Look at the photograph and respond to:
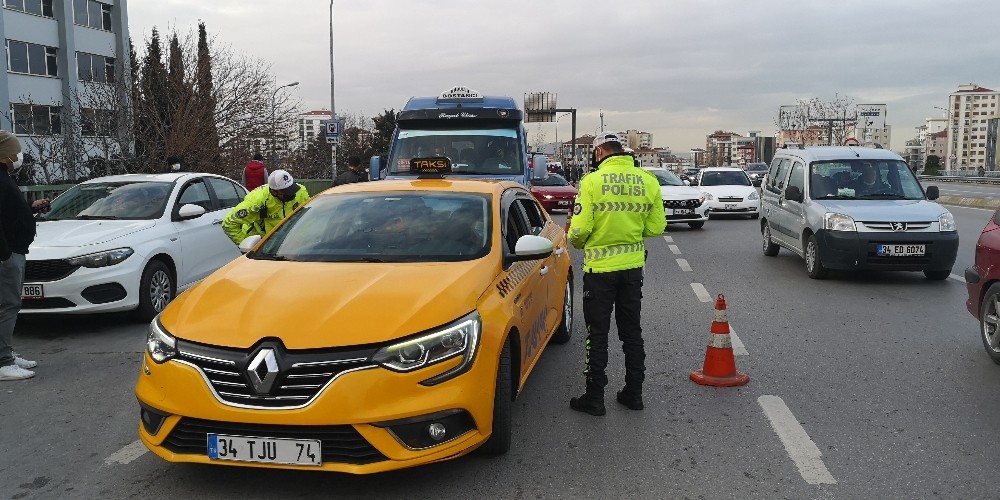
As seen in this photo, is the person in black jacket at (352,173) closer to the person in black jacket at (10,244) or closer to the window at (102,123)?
the person in black jacket at (10,244)

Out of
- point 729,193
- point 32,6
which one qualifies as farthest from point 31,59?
point 729,193

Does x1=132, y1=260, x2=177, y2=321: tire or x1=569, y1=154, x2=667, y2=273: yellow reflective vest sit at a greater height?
x1=569, y1=154, x2=667, y2=273: yellow reflective vest

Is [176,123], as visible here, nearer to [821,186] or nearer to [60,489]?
[821,186]

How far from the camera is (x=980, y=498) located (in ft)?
12.7

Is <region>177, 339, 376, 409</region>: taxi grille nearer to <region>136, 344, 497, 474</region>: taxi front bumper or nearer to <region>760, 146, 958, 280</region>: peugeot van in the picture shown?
<region>136, 344, 497, 474</region>: taxi front bumper

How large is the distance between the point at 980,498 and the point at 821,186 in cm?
848

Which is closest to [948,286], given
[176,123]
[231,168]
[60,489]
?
[60,489]

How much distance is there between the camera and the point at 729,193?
2336cm

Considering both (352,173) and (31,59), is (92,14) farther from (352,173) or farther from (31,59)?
(352,173)

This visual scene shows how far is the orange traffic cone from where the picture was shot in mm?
5902

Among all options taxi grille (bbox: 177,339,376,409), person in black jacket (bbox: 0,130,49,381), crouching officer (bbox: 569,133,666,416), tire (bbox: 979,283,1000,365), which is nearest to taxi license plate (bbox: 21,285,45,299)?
person in black jacket (bbox: 0,130,49,381)

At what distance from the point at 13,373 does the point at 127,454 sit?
2.40 meters

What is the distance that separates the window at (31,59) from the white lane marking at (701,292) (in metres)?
42.4

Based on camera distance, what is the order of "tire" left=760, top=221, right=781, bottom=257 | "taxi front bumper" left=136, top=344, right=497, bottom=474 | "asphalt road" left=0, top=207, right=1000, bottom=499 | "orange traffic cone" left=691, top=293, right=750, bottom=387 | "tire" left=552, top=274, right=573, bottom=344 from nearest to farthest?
"taxi front bumper" left=136, top=344, right=497, bottom=474
"asphalt road" left=0, top=207, right=1000, bottom=499
"orange traffic cone" left=691, top=293, right=750, bottom=387
"tire" left=552, top=274, right=573, bottom=344
"tire" left=760, top=221, right=781, bottom=257
